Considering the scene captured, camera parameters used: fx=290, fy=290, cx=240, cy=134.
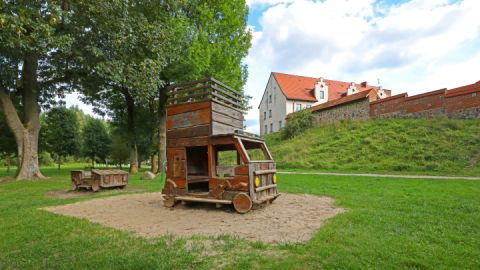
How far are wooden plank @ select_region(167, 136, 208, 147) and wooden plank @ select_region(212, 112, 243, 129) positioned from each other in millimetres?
631

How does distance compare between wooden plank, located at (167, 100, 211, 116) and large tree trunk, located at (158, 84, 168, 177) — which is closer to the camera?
wooden plank, located at (167, 100, 211, 116)

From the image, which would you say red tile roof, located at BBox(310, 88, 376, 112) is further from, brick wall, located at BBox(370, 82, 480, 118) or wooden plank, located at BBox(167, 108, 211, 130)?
wooden plank, located at BBox(167, 108, 211, 130)

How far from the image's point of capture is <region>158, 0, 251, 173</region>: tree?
18250 mm

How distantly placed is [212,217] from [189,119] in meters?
2.90

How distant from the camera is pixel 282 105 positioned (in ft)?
163

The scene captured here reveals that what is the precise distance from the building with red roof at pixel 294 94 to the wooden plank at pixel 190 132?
4093 centimetres

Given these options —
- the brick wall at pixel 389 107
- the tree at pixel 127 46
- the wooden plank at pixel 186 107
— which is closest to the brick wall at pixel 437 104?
the brick wall at pixel 389 107

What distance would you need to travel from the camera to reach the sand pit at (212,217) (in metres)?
5.47

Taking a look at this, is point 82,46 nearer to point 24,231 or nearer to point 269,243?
point 24,231

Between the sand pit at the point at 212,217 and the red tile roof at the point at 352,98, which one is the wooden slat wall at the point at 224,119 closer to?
the sand pit at the point at 212,217

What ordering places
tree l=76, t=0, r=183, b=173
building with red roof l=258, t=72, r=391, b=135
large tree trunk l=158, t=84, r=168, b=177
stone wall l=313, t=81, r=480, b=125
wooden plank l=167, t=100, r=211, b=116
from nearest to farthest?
wooden plank l=167, t=100, r=211, b=116, tree l=76, t=0, r=183, b=173, large tree trunk l=158, t=84, r=168, b=177, stone wall l=313, t=81, r=480, b=125, building with red roof l=258, t=72, r=391, b=135

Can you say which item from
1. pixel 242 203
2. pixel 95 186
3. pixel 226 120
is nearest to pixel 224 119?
pixel 226 120

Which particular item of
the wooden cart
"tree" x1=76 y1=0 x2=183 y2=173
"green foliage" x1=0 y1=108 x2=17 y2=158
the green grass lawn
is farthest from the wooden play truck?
"green foliage" x1=0 y1=108 x2=17 y2=158

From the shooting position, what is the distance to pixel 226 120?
8641 mm
